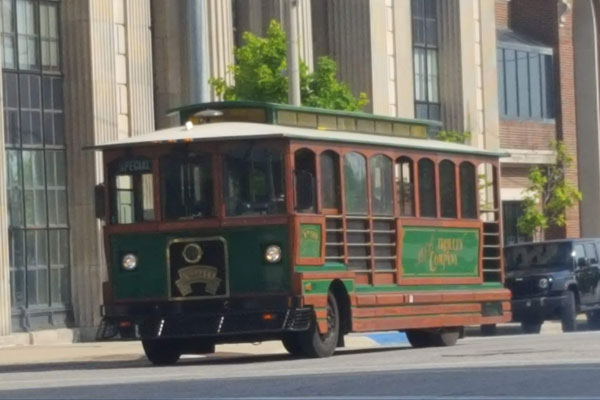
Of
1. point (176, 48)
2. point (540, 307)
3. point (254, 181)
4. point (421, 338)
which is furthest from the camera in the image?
point (176, 48)

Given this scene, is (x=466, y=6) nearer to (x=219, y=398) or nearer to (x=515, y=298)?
(x=515, y=298)

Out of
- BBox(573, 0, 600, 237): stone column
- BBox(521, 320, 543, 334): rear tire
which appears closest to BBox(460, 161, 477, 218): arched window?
BBox(521, 320, 543, 334): rear tire

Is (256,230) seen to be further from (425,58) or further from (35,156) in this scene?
(425,58)

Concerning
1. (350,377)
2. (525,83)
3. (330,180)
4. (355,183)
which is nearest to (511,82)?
(525,83)

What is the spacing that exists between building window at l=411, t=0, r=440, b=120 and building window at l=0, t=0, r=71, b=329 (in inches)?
476

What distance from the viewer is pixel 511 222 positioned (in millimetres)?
46500

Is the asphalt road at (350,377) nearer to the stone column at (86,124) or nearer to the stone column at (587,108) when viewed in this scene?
the stone column at (86,124)

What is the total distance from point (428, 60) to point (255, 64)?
12.7m

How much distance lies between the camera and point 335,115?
21938 mm

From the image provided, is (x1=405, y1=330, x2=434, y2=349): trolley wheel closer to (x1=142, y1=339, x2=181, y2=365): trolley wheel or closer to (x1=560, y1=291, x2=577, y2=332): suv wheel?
(x1=142, y1=339, x2=181, y2=365): trolley wheel

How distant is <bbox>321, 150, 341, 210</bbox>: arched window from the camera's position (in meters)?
20.9

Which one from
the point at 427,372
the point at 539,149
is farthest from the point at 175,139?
the point at 539,149

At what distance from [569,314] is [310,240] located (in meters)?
12.8

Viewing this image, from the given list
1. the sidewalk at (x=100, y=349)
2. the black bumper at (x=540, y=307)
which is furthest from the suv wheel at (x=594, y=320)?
the sidewalk at (x=100, y=349)
